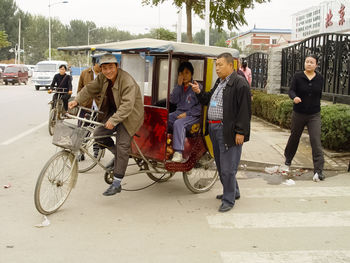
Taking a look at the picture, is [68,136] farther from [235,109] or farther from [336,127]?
[336,127]

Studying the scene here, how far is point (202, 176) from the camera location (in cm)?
650

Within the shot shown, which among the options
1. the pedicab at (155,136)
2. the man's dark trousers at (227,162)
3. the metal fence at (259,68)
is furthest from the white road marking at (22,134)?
the metal fence at (259,68)

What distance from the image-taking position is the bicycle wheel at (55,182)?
15.9ft

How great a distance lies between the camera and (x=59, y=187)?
5.18 meters

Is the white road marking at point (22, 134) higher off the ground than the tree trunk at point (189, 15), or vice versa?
the tree trunk at point (189, 15)

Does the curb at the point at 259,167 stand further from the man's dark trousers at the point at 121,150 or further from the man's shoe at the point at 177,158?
the man's dark trousers at the point at 121,150

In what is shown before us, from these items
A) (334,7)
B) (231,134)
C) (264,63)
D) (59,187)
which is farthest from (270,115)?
(59,187)

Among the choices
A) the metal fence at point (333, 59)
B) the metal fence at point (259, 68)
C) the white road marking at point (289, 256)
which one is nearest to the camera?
the white road marking at point (289, 256)

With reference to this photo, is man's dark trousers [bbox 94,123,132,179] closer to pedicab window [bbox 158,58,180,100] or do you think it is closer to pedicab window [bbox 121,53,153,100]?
pedicab window [bbox 121,53,153,100]

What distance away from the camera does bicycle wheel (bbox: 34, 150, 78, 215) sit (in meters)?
4.83

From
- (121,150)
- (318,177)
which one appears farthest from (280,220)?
(318,177)

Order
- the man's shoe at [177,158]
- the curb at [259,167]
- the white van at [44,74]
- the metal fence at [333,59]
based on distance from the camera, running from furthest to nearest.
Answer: the white van at [44,74]
the metal fence at [333,59]
the curb at [259,167]
the man's shoe at [177,158]

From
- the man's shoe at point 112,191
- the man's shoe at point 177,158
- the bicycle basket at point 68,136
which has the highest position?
the bicycle basket at point 68,136

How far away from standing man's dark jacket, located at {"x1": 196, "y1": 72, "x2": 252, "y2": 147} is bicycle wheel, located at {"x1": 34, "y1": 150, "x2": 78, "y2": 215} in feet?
6.02
